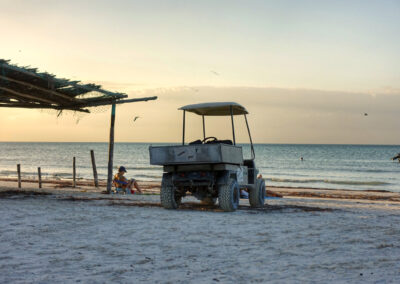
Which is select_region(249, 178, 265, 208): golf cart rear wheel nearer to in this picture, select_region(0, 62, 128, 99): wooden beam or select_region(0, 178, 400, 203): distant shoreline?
select_region(0, 178, 400, 203): distant shoreline

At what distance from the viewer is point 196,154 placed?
37.2 feet

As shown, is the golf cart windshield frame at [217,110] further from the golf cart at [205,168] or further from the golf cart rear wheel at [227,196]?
the golf cart rear wheel at [227,196]

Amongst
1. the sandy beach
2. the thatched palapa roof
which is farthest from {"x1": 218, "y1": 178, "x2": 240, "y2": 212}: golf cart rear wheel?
the thatched palapa roof

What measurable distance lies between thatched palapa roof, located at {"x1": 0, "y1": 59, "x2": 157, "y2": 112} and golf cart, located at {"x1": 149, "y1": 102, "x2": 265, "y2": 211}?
477 cm

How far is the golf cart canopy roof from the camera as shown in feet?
41.5

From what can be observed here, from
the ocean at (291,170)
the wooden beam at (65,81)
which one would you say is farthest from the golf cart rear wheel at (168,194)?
the ocean at (291,170)

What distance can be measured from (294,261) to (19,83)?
1206cm

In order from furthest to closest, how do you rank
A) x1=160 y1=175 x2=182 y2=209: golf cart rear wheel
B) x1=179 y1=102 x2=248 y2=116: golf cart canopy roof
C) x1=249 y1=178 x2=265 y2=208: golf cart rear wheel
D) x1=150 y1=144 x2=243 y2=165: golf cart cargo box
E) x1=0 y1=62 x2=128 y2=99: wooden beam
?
x1=249 y1=178 x2=265 y2=208: golf cart rear wheel → x1=0 y1=62 x2=128 y2=99: wooden beam → x1=179 y1=102 x2=248 y2=116: golf cart canopy roof → x1=160 y1=175 x2=182 y2=209: golf cart rear wheel → x1=150 y1=144 x2=243 y2=165: golf cart cargo box

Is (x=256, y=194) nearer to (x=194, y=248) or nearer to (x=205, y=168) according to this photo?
(x=205, y=168)

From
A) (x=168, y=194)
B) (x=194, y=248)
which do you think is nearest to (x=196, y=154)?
(x=168, y=194)

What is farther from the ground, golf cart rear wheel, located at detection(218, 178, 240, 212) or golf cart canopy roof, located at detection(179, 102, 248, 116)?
golf cart canopy roof, located at detection(179, 102, 248, 116)

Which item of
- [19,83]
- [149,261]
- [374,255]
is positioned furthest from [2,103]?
[374,255]

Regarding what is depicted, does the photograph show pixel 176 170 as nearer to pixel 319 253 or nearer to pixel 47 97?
pixel 319 253

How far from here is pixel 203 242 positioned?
739cm
